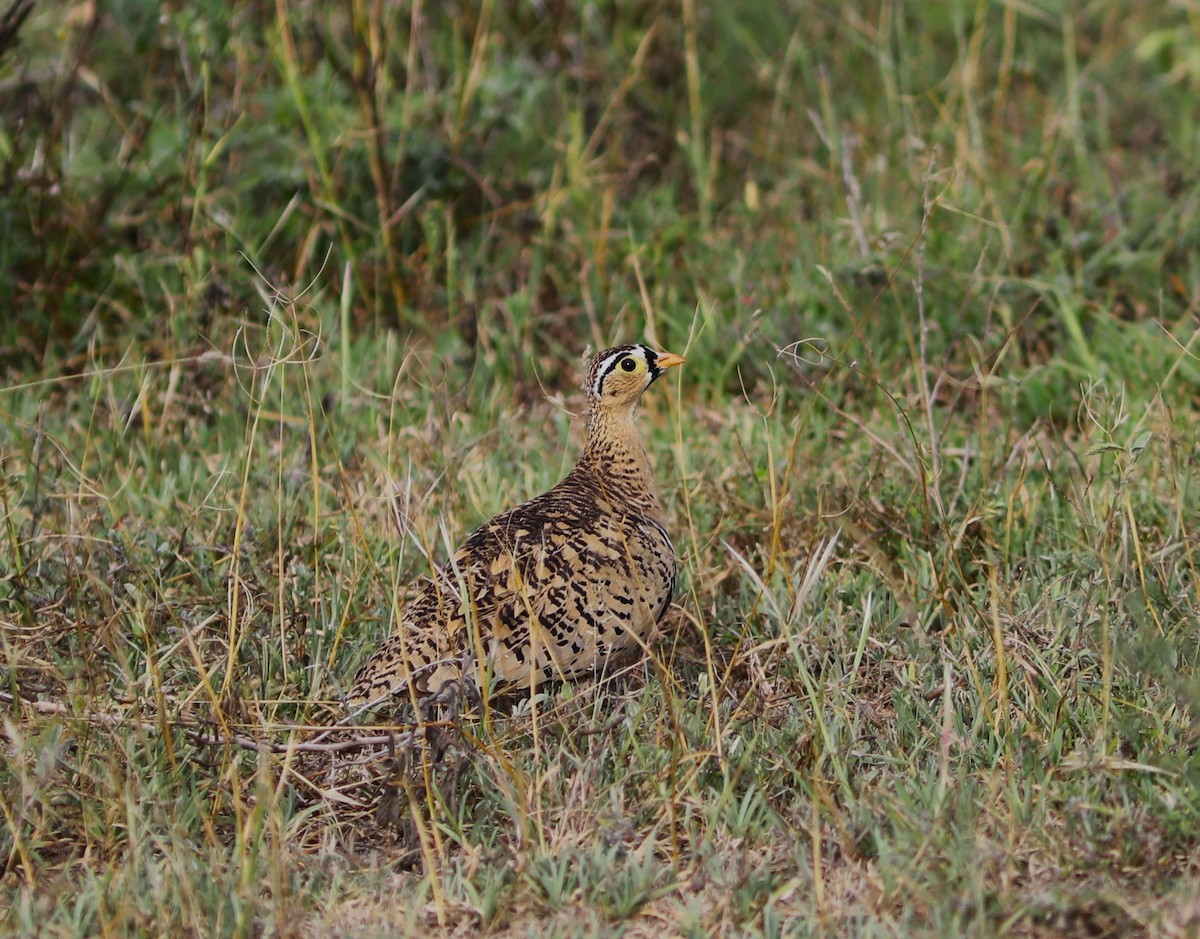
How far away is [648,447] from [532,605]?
1.50 m

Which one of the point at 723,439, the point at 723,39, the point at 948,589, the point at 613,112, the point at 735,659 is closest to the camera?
the point at 735,659

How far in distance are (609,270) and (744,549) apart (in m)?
1.88

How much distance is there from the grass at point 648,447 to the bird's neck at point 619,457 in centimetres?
15

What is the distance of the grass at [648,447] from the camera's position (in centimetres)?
304

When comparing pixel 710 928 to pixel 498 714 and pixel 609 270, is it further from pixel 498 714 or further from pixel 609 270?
pixel 609 270

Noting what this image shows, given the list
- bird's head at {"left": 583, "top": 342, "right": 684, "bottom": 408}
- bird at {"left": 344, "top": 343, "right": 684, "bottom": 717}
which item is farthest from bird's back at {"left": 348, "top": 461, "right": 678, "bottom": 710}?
bird's head at {"left": 583, "top": 342, "right": 684, "bottom": 408}

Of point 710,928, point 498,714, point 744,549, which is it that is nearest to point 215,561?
point 498,714

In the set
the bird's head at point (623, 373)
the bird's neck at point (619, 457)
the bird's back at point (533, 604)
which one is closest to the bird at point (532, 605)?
the bird's back at point (533, 604)

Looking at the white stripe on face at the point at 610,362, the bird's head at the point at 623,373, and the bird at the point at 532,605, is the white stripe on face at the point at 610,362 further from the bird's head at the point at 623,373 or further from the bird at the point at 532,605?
the bird at the point at 532,605

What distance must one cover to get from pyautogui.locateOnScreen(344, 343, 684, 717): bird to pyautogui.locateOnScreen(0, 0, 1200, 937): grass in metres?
0.12

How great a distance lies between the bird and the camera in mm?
3441

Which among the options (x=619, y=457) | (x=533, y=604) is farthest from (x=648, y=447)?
(x=533, y=604)

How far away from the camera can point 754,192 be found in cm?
605

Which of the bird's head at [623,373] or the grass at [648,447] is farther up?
the bird's head at [623,373]
